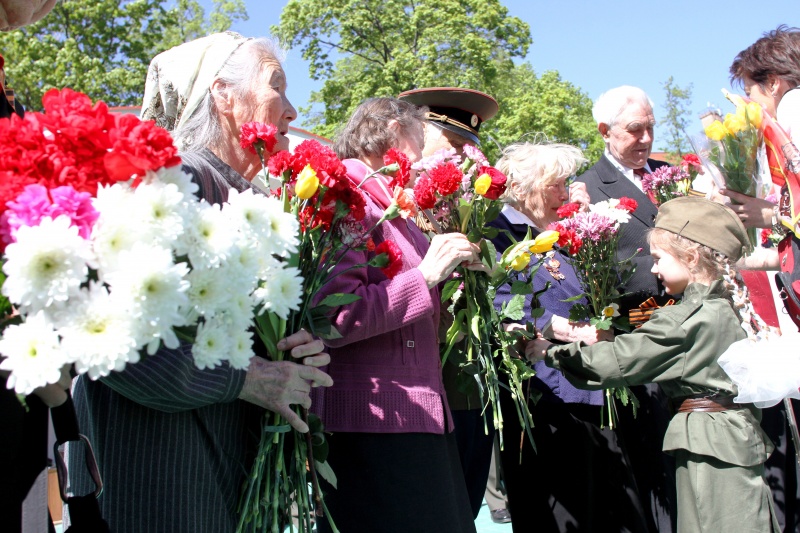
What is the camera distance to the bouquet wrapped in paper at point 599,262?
10.9 ft

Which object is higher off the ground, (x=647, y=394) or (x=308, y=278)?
(x=308, y=278)

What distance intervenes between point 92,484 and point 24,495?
14.9 inches

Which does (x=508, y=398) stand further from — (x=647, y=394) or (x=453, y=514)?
(x=453, y=514)

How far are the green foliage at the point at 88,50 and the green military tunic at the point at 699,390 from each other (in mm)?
16244

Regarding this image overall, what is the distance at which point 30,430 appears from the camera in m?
1.55

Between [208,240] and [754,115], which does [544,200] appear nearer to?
[754,115]

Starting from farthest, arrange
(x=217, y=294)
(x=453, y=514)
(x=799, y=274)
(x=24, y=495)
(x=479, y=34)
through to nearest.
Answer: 1. (x=479, y=34)
2. (x=799, y=274)
3. (x=453, y=514)
4. (x=24, y=495)
5. (x=217, y=294)

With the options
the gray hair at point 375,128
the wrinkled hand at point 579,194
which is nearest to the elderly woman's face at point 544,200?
the wrinkled hand at point 579,194

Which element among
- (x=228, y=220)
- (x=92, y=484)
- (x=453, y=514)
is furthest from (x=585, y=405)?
(x=228, y=220)

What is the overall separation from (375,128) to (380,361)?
3.40ft

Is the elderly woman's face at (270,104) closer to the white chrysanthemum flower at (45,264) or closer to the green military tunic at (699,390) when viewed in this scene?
the white chrysanthemum flower at (45,264)

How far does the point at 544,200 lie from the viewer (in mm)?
3900

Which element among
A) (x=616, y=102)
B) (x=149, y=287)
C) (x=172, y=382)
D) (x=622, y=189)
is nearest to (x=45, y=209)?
(x=149, y=287)

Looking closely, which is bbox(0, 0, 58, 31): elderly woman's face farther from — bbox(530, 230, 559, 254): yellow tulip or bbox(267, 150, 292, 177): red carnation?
bbox(530, 230, 559, 254): yellow tulip
